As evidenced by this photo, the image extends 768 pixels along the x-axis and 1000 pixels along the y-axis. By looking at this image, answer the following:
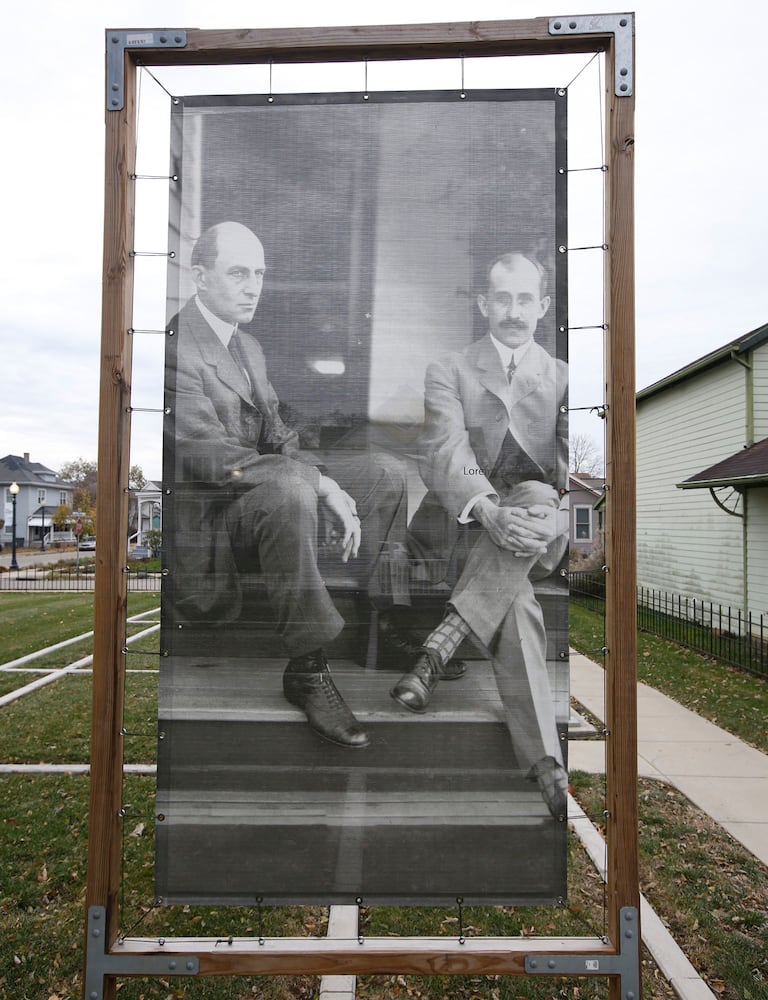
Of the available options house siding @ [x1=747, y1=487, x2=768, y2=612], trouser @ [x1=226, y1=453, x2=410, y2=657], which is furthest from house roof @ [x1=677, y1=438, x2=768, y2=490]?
trouser @ [x1=226, y1=453, x2=410, y2=657]

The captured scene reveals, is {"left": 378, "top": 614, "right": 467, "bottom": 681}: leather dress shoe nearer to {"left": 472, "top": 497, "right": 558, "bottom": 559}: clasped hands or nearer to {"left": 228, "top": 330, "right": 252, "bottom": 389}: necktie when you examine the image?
{"left": 472, "top": 497, "right": 558, "bottom": 559}: clasped hands

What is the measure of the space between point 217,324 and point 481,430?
3.44ft

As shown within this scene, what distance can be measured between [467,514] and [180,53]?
203 cm

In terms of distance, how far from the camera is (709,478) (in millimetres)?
10938

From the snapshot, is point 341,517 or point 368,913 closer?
point 341,517

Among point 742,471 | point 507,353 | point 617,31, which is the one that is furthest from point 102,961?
point 742,471

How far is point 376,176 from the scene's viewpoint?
2279 millimetres

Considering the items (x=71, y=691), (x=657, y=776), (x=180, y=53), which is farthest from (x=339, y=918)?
(x=71, y=691)

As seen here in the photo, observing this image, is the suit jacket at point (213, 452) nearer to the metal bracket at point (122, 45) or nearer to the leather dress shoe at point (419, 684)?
the leather dress shoe at point (419, 684)

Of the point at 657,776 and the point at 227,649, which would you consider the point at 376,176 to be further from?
the point at 657,776

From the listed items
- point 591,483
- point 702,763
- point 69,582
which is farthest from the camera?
point 591,483

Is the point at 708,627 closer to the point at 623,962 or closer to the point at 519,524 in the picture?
the point at 623,962

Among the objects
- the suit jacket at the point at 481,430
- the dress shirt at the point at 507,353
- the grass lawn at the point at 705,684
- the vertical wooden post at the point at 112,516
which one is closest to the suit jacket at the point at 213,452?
the vertical wooden post at the point at 112,516

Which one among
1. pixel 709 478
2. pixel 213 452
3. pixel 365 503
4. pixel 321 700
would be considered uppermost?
pixel 709 478
